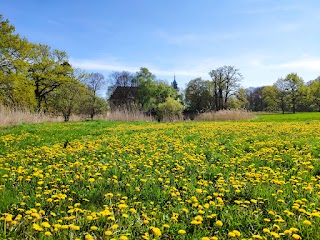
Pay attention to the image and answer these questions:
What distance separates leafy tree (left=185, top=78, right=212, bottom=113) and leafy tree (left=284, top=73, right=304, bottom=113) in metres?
18.0

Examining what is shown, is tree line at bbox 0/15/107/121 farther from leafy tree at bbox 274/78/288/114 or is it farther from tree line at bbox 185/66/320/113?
leafy tree at bbox 274/78/288/114

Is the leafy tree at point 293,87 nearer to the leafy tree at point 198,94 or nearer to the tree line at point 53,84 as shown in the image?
the leafy tree at point 198,94

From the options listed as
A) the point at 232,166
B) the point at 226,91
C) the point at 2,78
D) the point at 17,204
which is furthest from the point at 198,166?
the point at 226,91

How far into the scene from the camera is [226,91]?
49500mm

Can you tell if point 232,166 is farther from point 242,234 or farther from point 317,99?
point 317,99

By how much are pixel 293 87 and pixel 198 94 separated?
20855 mm

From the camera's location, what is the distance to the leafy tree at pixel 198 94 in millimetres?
52312

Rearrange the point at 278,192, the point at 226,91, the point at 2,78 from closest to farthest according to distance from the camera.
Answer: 1. the point at 278,192
2. the point at 2,78
3. the point at 226,91

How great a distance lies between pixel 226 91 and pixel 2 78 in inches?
1496

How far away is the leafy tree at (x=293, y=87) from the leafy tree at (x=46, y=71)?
44.6m

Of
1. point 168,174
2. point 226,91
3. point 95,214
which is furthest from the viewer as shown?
point 226,91

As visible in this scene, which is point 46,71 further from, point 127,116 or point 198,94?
point 198,94

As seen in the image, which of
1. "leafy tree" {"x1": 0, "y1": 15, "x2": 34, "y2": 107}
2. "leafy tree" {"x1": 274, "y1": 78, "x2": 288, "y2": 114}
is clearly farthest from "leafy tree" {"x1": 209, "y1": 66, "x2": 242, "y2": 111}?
"leafy tree" {"x1": 0, "y1": 15, "x2": 34, "y2": 107}

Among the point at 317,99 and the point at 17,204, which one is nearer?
the point at 17,204
